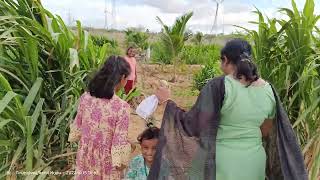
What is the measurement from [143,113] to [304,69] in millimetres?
1039

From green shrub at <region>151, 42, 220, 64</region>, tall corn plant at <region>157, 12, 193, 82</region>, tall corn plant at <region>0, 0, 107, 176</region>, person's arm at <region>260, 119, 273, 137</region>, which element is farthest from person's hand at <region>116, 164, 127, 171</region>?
green shrub at <region>151, 42, 220, 64</region>

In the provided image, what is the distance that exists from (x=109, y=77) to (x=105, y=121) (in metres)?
0.21

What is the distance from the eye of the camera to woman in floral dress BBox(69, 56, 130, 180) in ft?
7.05

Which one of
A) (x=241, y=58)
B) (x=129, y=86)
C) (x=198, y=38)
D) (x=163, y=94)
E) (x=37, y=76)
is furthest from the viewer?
(x=198, y=38)

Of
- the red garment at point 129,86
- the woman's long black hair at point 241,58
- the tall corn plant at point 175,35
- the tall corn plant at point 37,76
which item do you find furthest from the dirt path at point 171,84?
the woman's long black hair at point 241,58

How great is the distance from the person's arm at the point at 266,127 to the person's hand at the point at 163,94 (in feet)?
1.48

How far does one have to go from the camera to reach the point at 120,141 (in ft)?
7.13

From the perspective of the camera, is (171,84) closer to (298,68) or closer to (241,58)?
(298,68)

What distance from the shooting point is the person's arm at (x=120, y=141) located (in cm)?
216

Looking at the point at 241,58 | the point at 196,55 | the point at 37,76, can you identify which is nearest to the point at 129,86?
the point at 37,76

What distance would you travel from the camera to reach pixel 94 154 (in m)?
2.23

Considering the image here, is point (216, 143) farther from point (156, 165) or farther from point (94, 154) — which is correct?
point (94, 154)

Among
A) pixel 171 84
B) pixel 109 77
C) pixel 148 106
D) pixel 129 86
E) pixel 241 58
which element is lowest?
pixel 171 84

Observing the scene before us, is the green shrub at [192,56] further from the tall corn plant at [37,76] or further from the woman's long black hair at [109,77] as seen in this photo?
the woman's long black hair at [109,77]
